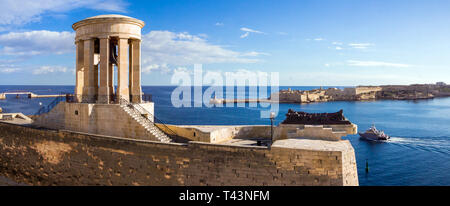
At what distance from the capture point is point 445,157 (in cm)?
3441

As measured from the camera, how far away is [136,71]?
65.0 ft

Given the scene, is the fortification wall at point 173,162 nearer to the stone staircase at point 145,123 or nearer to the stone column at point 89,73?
the stone staircase at point 145,123

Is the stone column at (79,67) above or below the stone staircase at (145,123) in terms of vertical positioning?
above

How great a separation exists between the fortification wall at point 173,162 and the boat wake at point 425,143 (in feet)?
106

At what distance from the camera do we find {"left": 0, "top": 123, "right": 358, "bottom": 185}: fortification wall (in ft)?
38.5

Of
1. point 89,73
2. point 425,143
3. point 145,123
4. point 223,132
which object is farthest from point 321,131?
point 425,143

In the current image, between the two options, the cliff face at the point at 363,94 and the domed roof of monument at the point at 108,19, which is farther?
the cliff face at the point at 363,94

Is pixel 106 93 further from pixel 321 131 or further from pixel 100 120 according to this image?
pixel 321 131

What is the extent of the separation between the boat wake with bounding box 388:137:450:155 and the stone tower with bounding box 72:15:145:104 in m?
37.9

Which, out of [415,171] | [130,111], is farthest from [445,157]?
[130,111]

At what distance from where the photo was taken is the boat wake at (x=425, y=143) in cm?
3801

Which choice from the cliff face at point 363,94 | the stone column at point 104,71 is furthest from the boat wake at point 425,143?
the cliff face at point 363,94

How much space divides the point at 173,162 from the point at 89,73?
31.6ft

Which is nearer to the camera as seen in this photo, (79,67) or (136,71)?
(136,71)
